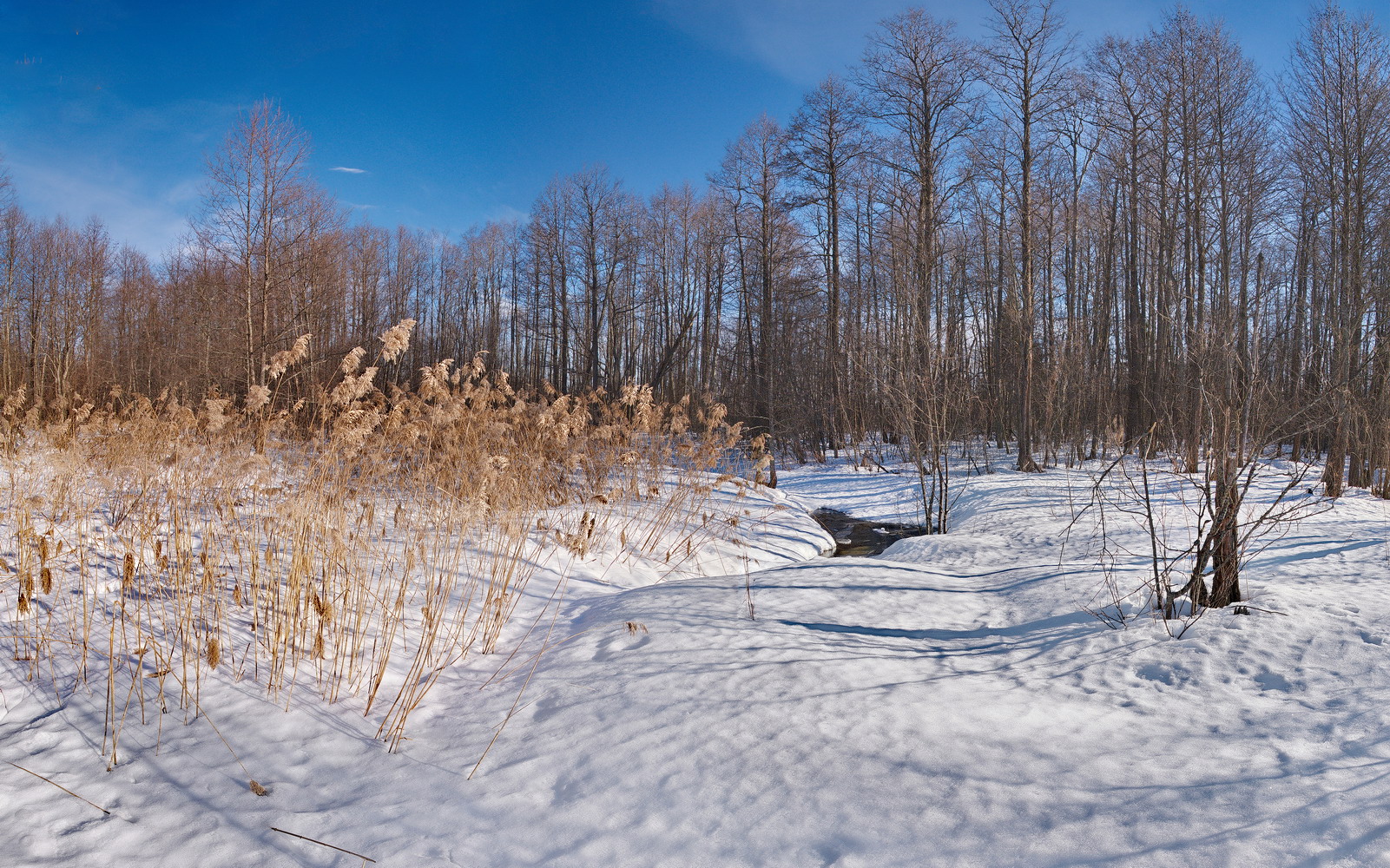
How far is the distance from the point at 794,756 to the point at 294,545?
2640mm

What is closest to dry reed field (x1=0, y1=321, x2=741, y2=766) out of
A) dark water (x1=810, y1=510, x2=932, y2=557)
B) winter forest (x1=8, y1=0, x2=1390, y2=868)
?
winter forest (x1=8, y1=0, x2=1390, y2=868)

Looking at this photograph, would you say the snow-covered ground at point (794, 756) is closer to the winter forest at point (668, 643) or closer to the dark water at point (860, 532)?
the winter forest at point (668, 643)

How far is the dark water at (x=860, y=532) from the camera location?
27.6ft

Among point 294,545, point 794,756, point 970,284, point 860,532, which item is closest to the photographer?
point 794,756

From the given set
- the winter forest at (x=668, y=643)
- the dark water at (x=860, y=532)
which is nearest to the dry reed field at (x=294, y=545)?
the winter forest at (x=668, y=643)

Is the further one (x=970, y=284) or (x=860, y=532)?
(x=970, y=284)

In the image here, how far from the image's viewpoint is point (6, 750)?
2.35 meters

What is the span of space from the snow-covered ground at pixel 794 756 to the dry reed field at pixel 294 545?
0.22 m

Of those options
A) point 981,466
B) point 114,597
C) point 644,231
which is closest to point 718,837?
point 114,597

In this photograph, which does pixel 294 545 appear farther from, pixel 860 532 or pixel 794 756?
pixel 860 532

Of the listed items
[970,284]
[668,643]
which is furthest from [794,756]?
[970,284]

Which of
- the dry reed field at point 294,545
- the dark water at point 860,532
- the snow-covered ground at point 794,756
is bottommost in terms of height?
the dark water at point 860,532

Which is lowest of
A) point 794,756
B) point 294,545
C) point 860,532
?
point 860,532

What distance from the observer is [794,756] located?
7.75 feet
